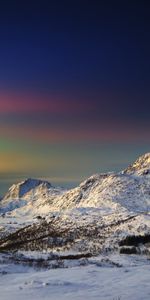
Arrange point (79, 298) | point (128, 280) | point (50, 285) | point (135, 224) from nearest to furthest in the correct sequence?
point (79, 298)
point (50, 285)
point (128, 280)
point (135, 224)

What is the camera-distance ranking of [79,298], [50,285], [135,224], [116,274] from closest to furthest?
1. [79,298]
2. [50,285]
3. [116,274]
4. [135,224]

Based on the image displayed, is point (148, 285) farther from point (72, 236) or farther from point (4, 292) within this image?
point (72, 236)

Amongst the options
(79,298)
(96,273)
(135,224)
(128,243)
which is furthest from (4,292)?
(135,224)

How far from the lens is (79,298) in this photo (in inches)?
863

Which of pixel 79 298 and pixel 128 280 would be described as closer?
pixel 79 298

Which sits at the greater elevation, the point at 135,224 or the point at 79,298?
the point at 135,224

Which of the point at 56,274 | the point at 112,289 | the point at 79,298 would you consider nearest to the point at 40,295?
the point at 79,298

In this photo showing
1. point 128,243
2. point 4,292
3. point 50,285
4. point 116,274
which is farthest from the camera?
point 128,243

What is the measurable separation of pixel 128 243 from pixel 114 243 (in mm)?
5861

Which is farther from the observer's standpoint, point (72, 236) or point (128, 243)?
point (72, 236)

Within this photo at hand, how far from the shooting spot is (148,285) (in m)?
26.0

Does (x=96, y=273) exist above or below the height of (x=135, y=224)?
below

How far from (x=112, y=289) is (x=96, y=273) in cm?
911

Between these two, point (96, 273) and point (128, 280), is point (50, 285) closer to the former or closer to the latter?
point (128, 280)
